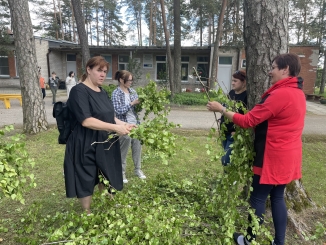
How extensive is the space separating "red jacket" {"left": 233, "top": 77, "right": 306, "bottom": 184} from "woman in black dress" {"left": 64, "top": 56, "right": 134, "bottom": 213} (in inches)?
46.6

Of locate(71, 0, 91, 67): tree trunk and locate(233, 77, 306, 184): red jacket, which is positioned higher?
locate(71, 0, 91, 67): tree trunk

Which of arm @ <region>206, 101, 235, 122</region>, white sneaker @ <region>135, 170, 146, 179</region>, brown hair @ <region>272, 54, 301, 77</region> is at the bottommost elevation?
white sneaker @ <region>135, 170, 146, 179</region>

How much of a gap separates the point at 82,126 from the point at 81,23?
9.95 metres

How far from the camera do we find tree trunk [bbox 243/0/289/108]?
2.56 meters

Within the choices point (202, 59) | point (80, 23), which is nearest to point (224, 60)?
point (202, 59)

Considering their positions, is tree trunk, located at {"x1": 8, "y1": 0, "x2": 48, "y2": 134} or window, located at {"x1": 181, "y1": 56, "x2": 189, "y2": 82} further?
window, located at {"x1": 181, "y1": 56, "x2": 189, "y2": 82}

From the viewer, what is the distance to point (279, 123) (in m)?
2.03

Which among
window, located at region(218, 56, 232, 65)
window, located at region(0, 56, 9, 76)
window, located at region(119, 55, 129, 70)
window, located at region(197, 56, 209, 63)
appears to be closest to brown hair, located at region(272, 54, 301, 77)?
window, located at region(218, 56, 232, 65)

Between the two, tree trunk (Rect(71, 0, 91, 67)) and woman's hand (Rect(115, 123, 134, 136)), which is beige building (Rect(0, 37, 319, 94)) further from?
woman's hand (Rect(115, 123, 134, 136))

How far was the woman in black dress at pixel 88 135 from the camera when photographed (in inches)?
92.2

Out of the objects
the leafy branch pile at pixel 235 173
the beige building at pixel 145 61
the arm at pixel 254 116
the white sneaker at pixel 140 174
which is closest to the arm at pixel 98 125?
the leafy branch pile at pixel 235 173

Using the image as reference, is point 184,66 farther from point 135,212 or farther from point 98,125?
point 135,212

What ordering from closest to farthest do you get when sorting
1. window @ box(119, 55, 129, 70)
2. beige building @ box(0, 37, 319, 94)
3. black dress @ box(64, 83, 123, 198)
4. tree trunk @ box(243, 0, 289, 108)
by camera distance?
black dress @ box(64, 83, 123, 198)
tree trunk @ box(243, 0, 289, 108)
beige building @ box(0, 37, 319, 94)
window @ box(119, 55, 129, 70)

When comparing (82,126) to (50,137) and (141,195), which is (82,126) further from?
(50,137)
